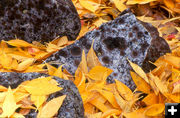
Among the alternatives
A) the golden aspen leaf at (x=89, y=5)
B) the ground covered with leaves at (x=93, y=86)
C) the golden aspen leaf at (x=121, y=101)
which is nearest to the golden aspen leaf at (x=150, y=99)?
the ground covered with leaves at (x=93, y=86)

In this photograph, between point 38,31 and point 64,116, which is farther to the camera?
point 38,31

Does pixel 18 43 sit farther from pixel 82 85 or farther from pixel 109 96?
pixel 109 96

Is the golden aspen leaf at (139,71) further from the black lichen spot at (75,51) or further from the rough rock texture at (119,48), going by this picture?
the black lichen spot at (75,51)

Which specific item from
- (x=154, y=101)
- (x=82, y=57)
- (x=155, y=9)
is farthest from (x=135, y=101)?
(x=155, y=9)

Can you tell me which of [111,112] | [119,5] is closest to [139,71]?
[111,112]

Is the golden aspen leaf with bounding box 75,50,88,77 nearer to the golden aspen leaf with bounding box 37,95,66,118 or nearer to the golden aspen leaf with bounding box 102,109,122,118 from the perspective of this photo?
the golden aspen leaf with bounding box 102,109,122,118

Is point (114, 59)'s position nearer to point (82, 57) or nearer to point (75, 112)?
point (82, 57)
